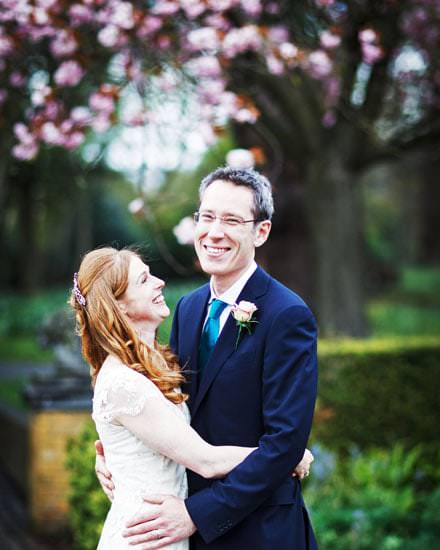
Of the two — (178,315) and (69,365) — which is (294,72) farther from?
(178,315)

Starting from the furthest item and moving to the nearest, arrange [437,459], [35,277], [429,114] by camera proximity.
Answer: [35,277] → [429,114] → [437,459]

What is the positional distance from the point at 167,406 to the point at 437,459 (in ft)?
14.2

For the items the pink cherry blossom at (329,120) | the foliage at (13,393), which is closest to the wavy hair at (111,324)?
the pink cherry blossom at (329,120)

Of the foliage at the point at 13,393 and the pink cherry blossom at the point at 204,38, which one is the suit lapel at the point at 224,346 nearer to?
the pink cherry blossom at the point at 204,38

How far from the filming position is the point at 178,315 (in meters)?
2.99

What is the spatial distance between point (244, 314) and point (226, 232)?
27 centimetres

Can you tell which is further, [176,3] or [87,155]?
[87,155]

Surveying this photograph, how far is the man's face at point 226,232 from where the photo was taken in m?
2.58

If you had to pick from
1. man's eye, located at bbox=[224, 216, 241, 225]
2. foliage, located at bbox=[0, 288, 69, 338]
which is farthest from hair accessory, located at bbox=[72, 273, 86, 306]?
foliage, located at bbox=[0, 288, 69, 338]

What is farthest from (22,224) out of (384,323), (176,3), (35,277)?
(176,3)

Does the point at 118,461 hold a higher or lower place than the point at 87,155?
lower

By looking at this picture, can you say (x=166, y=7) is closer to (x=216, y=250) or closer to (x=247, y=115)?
(x=247, y=115)

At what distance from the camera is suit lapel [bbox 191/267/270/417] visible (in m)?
2.59

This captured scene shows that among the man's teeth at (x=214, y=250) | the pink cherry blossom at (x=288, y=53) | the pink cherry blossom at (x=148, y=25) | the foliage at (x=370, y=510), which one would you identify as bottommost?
the foliage at (x=370, y=510)
